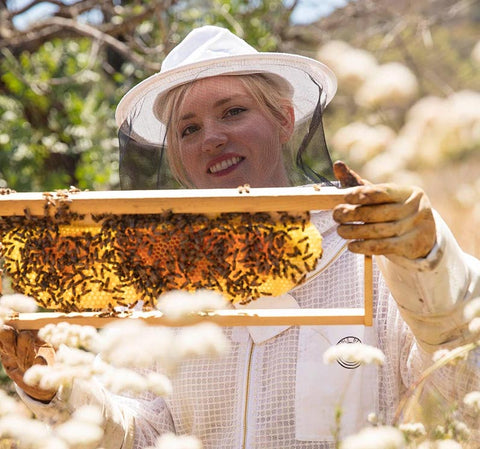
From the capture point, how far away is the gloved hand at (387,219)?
1.81m

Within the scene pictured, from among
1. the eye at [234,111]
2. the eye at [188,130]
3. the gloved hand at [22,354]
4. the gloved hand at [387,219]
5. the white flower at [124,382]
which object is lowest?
the white flower at [124,382]

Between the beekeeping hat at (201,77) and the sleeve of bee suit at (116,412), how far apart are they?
1.03 metres

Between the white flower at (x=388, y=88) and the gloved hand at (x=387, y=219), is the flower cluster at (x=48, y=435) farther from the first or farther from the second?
the white flower at (x=388, y=88)

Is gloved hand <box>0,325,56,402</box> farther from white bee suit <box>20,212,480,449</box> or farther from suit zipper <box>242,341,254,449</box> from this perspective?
suit zipper <box>242,341,254,449</box>

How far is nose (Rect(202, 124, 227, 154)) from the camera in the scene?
9.42 feet

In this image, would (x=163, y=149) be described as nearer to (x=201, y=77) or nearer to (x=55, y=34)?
(x=201, y=77)

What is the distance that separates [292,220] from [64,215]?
2.19 ft

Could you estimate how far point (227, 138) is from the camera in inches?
114

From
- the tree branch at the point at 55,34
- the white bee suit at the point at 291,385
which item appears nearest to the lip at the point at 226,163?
the white bee suit at the point at 291,385

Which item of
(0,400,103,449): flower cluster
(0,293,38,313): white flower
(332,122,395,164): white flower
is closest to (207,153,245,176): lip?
(332,122,395,164): white flower

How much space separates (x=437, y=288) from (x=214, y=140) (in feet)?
4.13

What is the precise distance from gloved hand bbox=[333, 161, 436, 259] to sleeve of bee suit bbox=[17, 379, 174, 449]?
0.96m

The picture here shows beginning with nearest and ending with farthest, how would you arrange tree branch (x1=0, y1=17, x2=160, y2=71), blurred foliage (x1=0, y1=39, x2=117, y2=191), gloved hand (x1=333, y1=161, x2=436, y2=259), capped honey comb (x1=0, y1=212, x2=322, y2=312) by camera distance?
gloved hand (x1=333, y1=161, x2=436, y2=259) < capped honey comb (x1=0, y1=212, x2=322, y2=312) < tree branch (x1=0, y1=17, x2=160, y2=71) < blurred foliage (x1=0, y1=39, x2=117, y2=191)

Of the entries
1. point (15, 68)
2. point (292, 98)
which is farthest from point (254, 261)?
point (15, 68)
